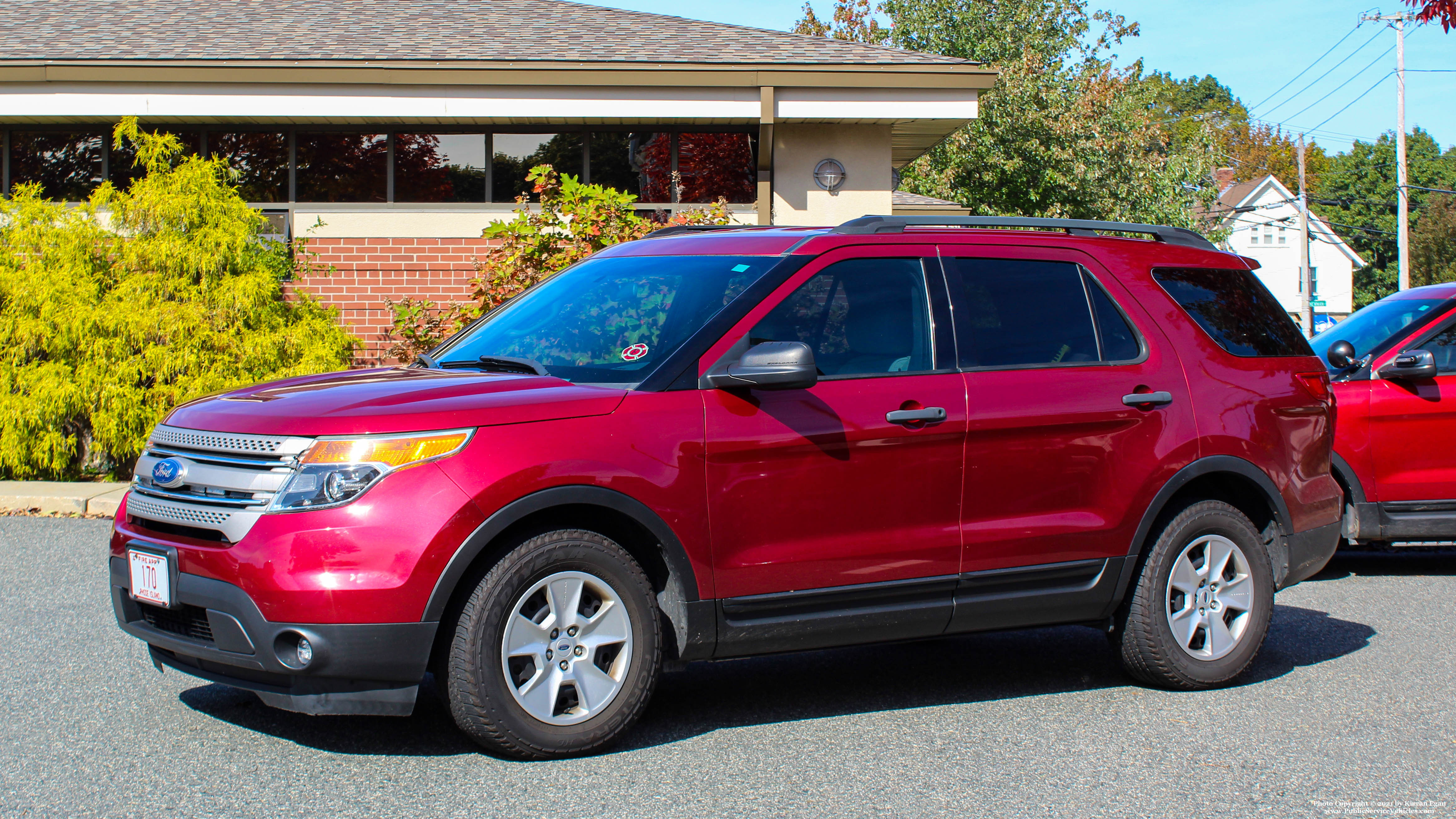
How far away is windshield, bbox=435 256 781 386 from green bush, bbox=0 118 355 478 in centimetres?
621

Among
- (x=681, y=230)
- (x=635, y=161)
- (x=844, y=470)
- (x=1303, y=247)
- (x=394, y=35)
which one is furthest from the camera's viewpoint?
(x=1303, y=247)

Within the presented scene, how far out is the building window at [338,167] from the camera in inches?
596

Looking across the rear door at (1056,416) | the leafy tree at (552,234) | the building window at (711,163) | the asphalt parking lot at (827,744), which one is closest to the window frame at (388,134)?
the building window at (711,163)

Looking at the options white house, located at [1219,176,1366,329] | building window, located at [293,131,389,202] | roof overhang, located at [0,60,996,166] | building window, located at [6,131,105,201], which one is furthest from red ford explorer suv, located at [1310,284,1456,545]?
white house, located at [1219,176,1366,329]

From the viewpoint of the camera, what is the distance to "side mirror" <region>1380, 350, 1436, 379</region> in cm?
807

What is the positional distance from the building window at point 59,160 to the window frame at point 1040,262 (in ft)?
42.1

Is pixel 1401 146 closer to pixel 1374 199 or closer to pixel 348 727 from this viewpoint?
pixel 348 727

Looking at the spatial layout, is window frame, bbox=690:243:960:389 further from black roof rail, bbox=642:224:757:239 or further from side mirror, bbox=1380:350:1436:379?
side mirror, bbox=1380:350:1436:379

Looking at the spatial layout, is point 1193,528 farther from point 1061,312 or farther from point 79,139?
point 79,139

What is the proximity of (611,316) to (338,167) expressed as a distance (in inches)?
429

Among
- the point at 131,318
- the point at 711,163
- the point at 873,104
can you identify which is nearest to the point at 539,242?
the point at 131,318

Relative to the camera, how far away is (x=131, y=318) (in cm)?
1132

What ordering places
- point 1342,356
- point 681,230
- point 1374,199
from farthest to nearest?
point 1374,199 < point 1342,356 < point 681,230

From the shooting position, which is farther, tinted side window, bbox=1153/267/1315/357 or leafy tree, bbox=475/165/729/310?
leafy tree, bbox=475/165/729/310
